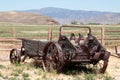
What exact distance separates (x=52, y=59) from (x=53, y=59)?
0.23 feet

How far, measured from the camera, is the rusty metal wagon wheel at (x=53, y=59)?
12.7 m

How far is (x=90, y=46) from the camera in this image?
43.7ft

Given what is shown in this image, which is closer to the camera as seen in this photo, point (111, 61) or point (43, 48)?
point (43, 48)

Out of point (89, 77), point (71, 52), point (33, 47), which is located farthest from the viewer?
point (33, 47)

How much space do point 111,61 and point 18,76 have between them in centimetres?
622

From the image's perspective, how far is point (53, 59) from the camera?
43.3 ft

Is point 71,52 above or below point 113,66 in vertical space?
above

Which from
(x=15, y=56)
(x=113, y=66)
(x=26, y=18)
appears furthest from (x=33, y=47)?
(x=26, y=18)

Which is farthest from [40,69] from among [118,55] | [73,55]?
[118,55]

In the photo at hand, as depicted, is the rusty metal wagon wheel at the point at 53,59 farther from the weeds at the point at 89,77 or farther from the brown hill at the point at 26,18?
the brown hill at the point at 26,18

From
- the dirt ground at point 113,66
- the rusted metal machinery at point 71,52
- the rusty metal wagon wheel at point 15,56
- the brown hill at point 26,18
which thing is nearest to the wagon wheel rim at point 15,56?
the rusty metal wagon wheel at point 15,56

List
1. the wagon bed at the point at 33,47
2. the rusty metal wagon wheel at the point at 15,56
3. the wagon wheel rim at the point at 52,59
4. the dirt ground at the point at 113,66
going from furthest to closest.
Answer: the rusty metal wagon wheel at the point at 15,56
the wagon bed at the point at 33,47
the dirt ground at the point at 113,66
the wagon wheel rim at the point at 52,59

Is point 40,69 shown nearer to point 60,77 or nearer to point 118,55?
point 60,77

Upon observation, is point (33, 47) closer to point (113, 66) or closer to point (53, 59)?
point (53, 59)
